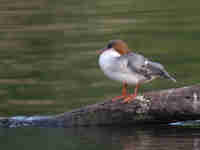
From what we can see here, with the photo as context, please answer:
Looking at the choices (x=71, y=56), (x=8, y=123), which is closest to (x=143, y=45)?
(x=71, y=56)

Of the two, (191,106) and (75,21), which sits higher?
(75,21)

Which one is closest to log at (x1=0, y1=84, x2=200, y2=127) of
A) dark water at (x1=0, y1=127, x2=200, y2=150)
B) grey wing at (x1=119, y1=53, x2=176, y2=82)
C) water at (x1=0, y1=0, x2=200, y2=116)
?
dark water at (x1=0, y1=127, x2=200, y2=150)

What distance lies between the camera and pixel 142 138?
980cm

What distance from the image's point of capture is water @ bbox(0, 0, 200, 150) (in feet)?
32.6

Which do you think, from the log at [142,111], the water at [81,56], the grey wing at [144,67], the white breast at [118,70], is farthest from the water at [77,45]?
the grey wing at [144,67]

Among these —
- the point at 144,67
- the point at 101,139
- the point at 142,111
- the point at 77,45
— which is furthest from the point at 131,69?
the point at 77,45

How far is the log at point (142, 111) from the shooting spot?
1002cm

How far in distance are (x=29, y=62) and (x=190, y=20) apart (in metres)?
5.95

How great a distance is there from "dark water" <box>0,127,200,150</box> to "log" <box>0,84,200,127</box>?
0.11 metres

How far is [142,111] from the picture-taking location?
10219mm

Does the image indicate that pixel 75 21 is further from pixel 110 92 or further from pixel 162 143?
pixel 162 143

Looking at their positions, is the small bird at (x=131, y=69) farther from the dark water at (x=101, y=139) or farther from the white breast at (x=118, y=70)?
the dark water at (x=101, y=139)

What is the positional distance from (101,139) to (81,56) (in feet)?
21.0

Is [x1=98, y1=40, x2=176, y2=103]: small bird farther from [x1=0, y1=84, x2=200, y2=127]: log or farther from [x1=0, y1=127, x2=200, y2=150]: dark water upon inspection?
[x1=0, y1=127, x2=200, y2=150]: dark water
